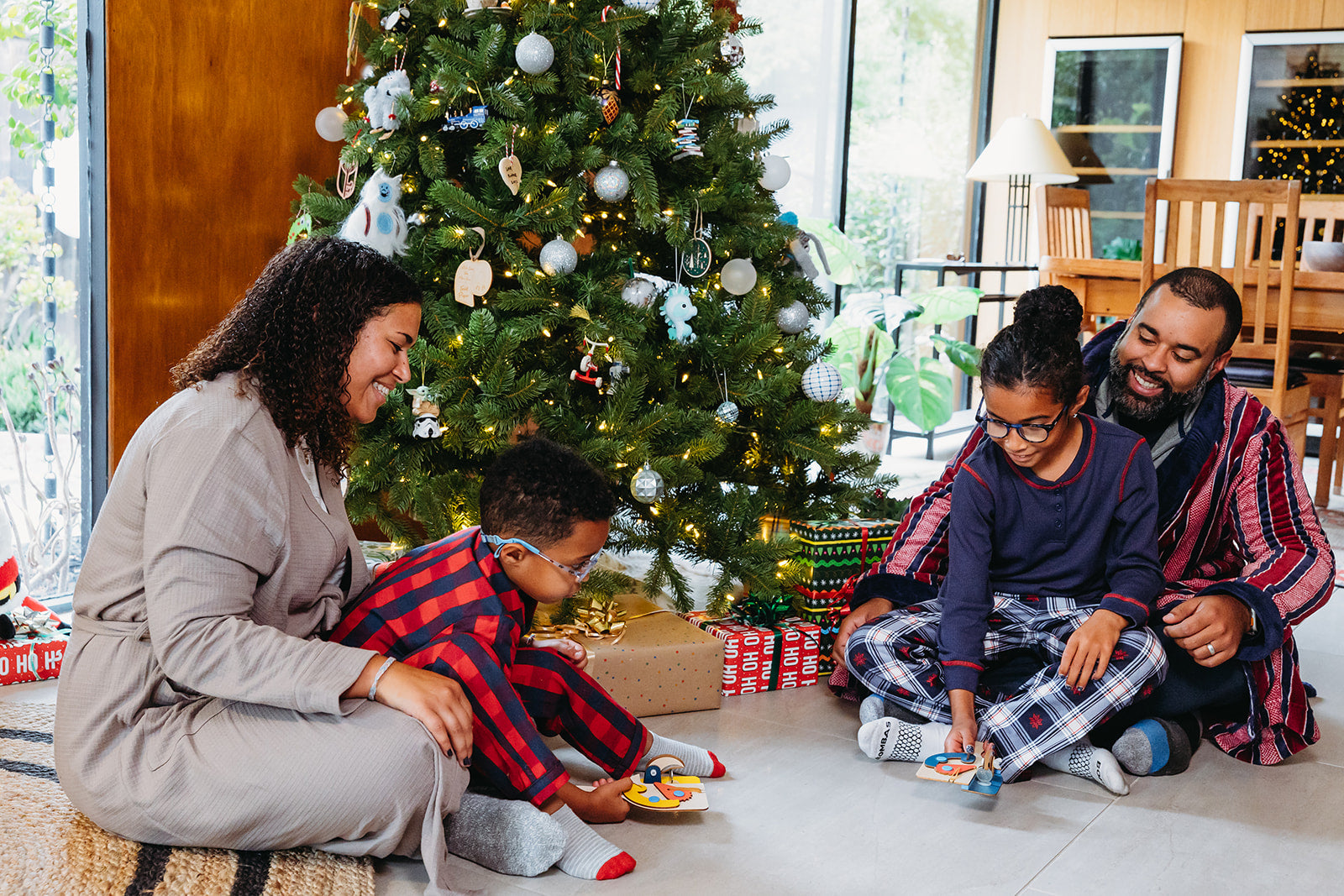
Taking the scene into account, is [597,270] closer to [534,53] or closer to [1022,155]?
[534,53]

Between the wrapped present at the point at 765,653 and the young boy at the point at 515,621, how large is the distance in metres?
0.61

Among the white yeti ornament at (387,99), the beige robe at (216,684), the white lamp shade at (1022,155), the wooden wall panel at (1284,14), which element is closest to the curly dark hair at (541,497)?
the beige robe at (216,684)

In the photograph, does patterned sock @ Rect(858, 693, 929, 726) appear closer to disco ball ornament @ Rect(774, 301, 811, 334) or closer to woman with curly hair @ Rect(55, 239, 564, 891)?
woman with curly hair @ Rect(55, 239, 564, 891)

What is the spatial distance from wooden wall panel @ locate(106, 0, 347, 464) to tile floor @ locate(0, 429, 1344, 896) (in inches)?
34.3

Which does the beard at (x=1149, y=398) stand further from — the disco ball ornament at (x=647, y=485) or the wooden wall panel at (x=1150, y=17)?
the wooden wall panel at (x=1150, y=17)

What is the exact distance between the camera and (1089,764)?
6.33ft

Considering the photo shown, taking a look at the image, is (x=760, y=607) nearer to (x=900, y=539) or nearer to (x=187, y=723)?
(x=900, y=539)

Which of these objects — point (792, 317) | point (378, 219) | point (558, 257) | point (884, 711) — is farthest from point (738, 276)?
point (884, 711)

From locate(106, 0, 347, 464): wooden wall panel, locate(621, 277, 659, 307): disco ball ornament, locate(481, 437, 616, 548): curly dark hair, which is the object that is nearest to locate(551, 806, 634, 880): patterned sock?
locate(481, 437, 616, 548): curly dark hair

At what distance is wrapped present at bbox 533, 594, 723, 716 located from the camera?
2.12 m

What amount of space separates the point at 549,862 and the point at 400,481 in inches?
45.6

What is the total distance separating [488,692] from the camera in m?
1.54

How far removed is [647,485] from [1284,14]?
5017mm

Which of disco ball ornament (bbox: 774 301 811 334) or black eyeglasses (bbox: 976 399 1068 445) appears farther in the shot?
disco ball ornament (bbox: 774 301 811 334)
